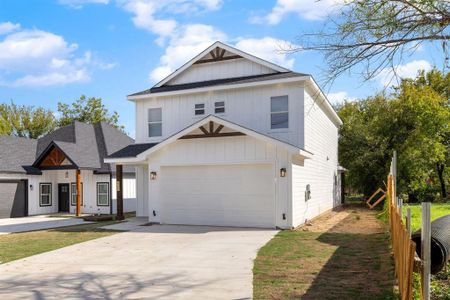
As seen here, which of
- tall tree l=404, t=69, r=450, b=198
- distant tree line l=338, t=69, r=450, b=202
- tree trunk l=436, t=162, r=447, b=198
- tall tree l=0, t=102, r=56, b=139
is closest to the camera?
distant tree line l=338, t=69, r=450, b=202

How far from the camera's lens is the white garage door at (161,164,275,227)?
47.6 ft

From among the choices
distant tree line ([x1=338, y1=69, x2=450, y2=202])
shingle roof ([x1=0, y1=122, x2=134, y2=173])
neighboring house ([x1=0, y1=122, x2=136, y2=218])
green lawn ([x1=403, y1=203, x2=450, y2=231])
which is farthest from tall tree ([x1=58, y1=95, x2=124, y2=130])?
green lawn ([x1=403, y1=203, x2=450, y2=231])

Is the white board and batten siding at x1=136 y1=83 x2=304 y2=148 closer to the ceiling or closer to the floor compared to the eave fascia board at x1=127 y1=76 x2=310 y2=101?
closer to the floor

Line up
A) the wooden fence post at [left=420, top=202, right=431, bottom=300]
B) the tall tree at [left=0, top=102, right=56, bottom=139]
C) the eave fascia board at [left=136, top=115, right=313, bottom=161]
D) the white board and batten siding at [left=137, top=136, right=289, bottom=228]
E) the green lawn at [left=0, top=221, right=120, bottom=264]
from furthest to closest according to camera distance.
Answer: the tall tree at [left=0, top=102, right=56, bottom=139] < the white board and batten siding at [left=137, top=136, right=289, bottom=228] < the eave fascia board at [left=136, top=115, right=313, bottom=161] < the green lawn at [left=0, top=221, right=120, bottom=264] < the wooden fence post at [left=420, top=202, right=431, bottom=300]

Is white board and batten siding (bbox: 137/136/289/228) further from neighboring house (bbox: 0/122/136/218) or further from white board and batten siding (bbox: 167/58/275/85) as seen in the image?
neighboring house (bbox: 0/122/136/218)

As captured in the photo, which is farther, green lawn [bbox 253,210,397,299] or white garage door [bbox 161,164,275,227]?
white garage door [bbox 161,164,275,227]

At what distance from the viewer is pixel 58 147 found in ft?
70.0

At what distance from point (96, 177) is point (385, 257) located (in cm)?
1739

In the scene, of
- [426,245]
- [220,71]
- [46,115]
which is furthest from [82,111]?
[426,245]

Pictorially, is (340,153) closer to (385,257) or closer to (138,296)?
(385,257)

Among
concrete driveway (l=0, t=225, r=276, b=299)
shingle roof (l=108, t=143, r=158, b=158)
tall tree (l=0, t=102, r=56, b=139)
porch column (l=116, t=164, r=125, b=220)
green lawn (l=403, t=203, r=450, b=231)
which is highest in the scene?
tall tree (l=0, t=102, r=56, b=139)

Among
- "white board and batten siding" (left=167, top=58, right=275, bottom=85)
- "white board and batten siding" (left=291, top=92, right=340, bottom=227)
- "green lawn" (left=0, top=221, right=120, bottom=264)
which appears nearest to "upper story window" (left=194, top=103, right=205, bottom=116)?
"white board and batten siding" (left=167, top=58, right=275, bottom=85)

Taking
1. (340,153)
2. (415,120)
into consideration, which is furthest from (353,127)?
(415,120)

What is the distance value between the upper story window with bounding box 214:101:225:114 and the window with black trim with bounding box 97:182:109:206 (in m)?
8.58
